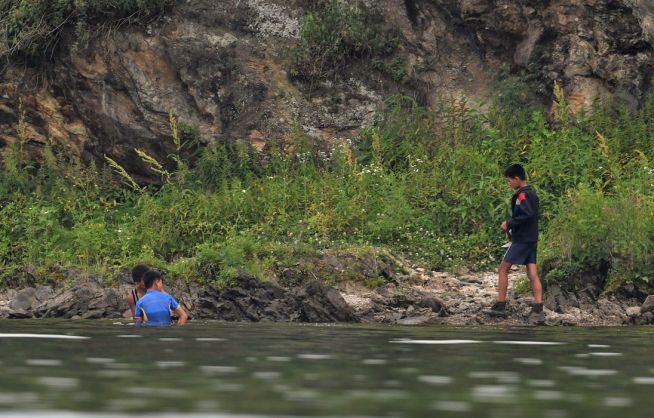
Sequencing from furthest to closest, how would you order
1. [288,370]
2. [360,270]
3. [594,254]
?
[360,270] → [594,254] → [288,370]

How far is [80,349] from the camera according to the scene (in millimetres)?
A: 8617

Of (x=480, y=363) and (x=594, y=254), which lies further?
(x=594, y=254)

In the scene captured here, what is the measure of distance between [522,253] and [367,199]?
13.6 ft

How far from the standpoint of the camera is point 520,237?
13602 millimetres

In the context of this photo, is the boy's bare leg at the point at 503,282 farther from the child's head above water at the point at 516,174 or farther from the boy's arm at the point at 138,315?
the boy's arm at the point at 138,315

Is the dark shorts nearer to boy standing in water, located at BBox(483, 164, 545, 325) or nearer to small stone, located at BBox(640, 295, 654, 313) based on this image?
boy standing in water, located at BBox(483, 164, 545, 325)

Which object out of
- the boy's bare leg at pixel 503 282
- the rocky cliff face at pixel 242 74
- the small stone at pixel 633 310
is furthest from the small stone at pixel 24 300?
the small stone at pixel 633 310

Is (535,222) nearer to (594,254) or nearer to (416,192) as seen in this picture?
(594,254)

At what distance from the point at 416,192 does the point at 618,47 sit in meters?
4.27

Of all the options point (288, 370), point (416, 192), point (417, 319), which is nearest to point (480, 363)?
point (288, 370)

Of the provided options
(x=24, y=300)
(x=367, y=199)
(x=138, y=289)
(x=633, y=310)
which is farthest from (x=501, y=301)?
(x=24, y=300)

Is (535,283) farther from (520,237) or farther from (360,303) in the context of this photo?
(360,303)

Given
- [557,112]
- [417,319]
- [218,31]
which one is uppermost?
[218,31]

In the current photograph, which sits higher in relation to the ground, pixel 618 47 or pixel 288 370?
pixel 618 47
